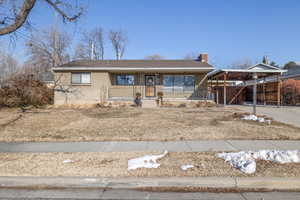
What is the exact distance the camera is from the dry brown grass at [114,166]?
12.5 feet

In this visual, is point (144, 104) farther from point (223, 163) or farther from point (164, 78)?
point (223, 163)

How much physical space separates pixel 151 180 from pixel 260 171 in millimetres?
2230

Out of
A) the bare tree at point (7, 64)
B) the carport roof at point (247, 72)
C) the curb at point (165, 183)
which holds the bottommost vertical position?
the curb at point (165, 183)

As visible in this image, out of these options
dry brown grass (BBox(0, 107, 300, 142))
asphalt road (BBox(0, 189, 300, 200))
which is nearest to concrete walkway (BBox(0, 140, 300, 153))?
dry brown grass (BBox(0, 107, 300, 142))

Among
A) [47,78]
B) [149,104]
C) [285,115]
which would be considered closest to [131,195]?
[285,115]

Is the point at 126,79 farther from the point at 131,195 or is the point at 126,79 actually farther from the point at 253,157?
the point at 131,195

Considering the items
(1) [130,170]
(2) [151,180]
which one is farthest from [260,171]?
(1) [130,170]

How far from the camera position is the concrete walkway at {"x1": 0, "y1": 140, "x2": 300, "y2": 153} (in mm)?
5516

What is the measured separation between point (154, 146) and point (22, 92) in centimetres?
1566

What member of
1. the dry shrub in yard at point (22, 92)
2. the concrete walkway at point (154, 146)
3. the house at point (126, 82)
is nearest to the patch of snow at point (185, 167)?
the concrete walkway at point (154, 146)

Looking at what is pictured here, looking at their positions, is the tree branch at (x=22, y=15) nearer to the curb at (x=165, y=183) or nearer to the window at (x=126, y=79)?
the curb at (x=165, y=183)

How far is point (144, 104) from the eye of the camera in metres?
16.5

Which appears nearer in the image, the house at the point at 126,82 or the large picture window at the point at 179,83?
the house at the point at 126,82

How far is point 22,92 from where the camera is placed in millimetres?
16484
